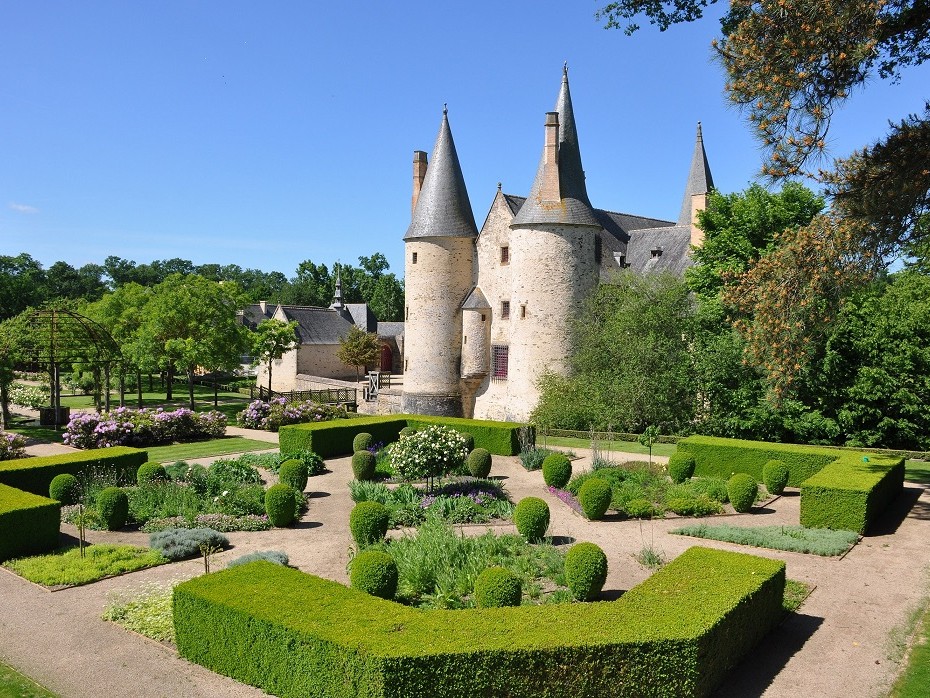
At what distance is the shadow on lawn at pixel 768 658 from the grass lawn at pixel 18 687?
7479 millimetres

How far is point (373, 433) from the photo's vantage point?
965 inches

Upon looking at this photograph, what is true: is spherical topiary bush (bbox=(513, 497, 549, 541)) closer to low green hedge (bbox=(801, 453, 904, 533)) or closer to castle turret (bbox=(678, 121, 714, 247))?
low green hedge (bbox=(801, 453, 904, 533))

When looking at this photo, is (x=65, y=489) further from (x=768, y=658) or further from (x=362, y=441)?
(x=768, y=658)

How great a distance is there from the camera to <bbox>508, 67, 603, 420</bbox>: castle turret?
30516 millimetres

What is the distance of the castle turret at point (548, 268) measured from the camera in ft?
100

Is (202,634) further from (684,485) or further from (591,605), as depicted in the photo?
(684,485)

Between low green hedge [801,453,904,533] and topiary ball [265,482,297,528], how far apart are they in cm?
1050

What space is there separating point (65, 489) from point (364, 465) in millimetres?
7038

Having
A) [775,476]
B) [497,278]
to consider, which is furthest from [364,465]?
[497,278]

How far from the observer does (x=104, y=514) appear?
14297 millimetres

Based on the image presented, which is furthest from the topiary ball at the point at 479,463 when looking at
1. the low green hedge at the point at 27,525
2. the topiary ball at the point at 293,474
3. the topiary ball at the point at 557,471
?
the low green hedge at the point at 27,525

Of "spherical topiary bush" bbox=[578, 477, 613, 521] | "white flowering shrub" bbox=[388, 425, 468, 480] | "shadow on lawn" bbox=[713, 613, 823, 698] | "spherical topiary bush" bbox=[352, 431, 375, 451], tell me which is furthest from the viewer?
"spherical topiary bush" bbox=[352, 431, 375, 451]

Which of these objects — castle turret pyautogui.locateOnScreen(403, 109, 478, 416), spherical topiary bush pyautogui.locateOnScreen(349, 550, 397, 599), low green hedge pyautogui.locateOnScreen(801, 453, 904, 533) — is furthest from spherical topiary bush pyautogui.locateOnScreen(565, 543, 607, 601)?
castle turret pyautogui.locateOnScreen(403, 109, 478, 416)

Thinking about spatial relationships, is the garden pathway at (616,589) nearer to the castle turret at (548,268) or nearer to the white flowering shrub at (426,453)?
the white flowering shrub at (426,453)
